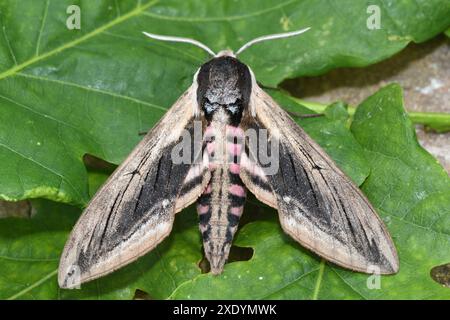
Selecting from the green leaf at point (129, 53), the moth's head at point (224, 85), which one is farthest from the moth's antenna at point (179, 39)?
the moth's head at point (224, 85)

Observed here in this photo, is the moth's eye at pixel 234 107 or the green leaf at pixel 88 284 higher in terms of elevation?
the moth's eye at pixel 234 107

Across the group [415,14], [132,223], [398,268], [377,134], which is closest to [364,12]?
[415,14]

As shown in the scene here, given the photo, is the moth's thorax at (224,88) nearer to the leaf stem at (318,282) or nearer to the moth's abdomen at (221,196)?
the moth's abdomen at (221,196)

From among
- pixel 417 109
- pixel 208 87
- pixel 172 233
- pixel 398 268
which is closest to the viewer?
pixel 398 268

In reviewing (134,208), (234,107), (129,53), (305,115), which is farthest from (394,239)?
(129,53)

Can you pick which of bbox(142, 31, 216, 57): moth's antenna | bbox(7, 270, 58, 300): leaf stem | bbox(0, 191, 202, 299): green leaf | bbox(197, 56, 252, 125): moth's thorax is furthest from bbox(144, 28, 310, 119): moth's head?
bbox(7, 270, 58, 300): leaf stem

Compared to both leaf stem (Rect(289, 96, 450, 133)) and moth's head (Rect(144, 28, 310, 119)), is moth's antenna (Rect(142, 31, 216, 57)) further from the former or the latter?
leaf stem (Rect(289, 96, 450, 133))

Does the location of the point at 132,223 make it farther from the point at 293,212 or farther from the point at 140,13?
the point at 140,13
